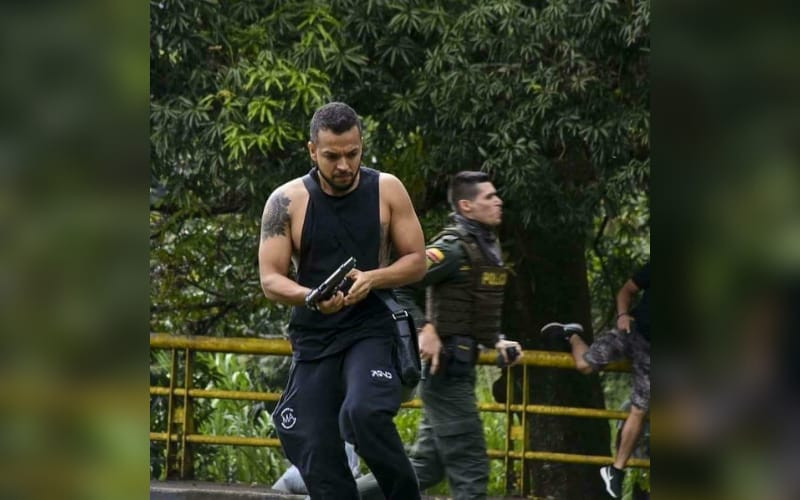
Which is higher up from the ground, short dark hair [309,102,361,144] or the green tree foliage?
the green tree foliage

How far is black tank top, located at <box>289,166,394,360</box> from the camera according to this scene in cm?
541

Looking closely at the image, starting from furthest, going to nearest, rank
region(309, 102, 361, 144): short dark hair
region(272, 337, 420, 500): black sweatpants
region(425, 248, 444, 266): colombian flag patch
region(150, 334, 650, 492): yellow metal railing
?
region(150, 334, 650, 492): yellow metal railing < region(425, 248, 444, 266): colombian flag patch < region(309, 102, 361, 144): short dark hair < region(272, 337, 420, 500): black sweatpants

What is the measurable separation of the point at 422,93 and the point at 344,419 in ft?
14.2

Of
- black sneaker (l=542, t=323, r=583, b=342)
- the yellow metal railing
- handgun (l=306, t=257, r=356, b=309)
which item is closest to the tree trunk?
the yellow metal railing

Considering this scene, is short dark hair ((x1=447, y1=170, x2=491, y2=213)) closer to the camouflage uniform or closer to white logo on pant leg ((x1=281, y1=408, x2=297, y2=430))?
the camouflage uniform

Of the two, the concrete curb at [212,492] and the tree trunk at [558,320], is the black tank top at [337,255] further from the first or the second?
the tree trunk at [558,320]

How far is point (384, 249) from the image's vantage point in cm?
554

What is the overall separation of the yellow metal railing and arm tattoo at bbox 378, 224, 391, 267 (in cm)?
275

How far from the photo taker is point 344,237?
542cm

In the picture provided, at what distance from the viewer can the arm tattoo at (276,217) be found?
5457 millimetres

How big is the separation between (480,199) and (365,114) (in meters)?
3.46
